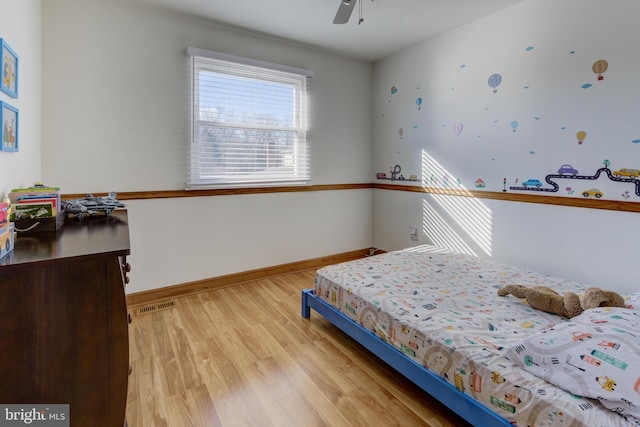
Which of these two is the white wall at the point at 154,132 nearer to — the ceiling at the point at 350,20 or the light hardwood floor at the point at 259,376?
the ceiling at the point at 350,20

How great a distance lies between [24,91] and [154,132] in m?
0.89

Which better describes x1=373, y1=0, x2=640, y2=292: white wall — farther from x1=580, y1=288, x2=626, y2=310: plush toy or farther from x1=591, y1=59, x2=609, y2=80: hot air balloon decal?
x1=580, y1=288, x2=626, y2=310: plush toy

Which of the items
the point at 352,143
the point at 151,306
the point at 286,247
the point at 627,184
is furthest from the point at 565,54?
the point at 151,306

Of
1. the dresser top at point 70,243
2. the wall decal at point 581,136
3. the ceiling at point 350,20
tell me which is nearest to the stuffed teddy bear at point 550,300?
the wall decal at point 581,136

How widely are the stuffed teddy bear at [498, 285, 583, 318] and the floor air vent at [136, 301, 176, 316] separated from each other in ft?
8.59

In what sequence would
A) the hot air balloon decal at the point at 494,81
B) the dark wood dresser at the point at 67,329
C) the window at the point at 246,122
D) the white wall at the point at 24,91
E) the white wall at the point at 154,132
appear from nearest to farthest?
the dark wood dresser at the point at 67,329, the white wall at the point at 24,91, the white wall at the point at 154,132, the hot air balloon decal at the point at 494,81, the window at the point at 246,122

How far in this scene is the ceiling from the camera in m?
2.60

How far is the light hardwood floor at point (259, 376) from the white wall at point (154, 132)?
0.70 meters

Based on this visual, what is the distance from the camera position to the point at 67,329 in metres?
1.10

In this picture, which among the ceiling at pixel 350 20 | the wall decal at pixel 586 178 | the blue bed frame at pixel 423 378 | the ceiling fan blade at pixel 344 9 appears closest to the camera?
the blue bed frame at pixel 423 378

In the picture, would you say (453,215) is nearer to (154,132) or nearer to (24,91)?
(154,132)

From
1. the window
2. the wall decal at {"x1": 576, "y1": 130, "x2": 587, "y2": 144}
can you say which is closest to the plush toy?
the wall decal at {"x1": 576, "y1": 130, "x2": 587, "y2": 144}

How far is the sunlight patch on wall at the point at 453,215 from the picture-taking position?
2.98m

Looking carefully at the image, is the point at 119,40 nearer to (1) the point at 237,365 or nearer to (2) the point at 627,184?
(1) the point at 237,365
